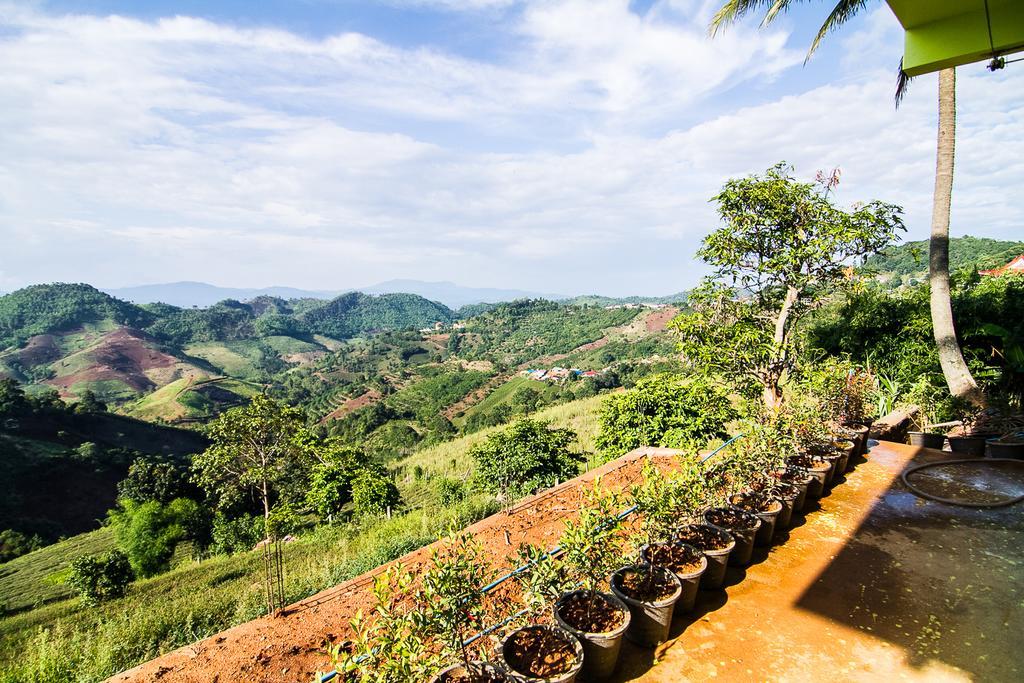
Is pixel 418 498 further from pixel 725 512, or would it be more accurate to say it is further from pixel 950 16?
pixel 950 16

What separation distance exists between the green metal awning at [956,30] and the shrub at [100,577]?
58.9ft

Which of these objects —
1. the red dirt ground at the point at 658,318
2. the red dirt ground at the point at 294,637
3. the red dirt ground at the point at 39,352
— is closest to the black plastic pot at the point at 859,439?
the red dirt ground at the point at 294,637

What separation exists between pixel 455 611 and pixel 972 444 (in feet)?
25.4

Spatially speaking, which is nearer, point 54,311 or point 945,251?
point 945,251

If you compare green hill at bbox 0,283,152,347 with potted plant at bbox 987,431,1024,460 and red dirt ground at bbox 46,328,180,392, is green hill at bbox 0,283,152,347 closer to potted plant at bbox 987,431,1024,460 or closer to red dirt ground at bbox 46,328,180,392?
red dirt ground at bbox 46,328,180,392

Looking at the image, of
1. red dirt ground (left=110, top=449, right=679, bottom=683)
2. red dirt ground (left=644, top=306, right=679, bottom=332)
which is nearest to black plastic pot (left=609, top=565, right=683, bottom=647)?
red dirt ground (left=110, top=449, right=679, bottom=683)

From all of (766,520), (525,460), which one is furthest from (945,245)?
(525,460)

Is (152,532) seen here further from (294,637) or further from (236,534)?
(294,637)

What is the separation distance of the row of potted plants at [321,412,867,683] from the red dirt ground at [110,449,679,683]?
38 cm

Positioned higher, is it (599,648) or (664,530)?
(664,530)

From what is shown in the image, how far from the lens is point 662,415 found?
9.42m

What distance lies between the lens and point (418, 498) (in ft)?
68.3

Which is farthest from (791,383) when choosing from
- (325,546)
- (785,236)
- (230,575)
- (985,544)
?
(230,575)

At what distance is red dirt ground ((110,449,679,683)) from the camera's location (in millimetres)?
3336
